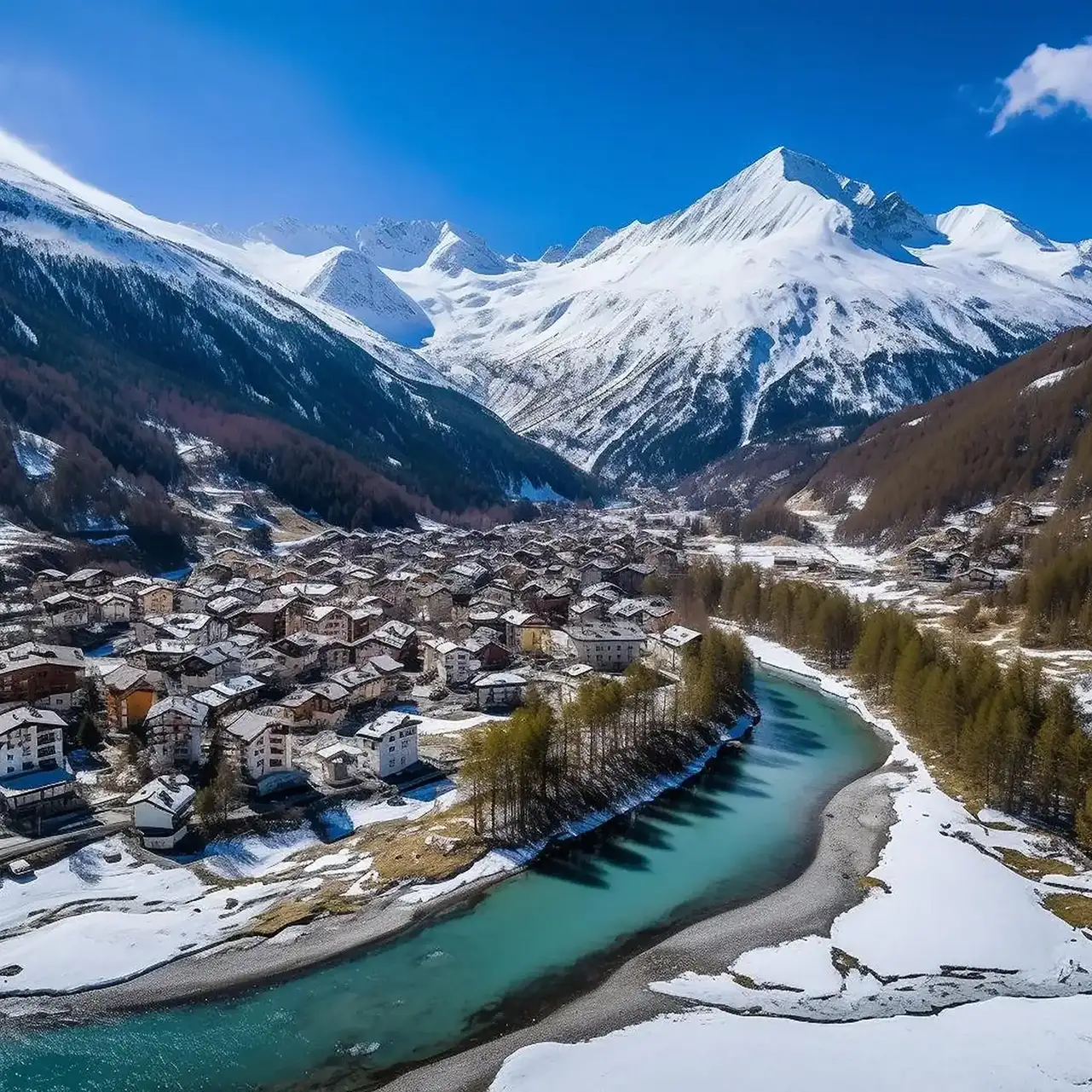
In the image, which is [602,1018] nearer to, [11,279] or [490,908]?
[490,908]

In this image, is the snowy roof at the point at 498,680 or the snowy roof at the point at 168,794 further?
the snowy roof at the point at 498,680

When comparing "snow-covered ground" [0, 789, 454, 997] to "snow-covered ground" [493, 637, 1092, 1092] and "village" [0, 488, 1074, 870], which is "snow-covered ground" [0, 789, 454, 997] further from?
"snow-covered ground" [493, 637, 1092, 1092]

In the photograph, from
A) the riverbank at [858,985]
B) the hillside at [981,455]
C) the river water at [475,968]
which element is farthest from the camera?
the hillside at [981,455]

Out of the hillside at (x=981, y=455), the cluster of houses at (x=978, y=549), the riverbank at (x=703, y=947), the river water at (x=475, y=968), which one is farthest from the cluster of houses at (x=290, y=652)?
the hillside at (x=981, y=455)

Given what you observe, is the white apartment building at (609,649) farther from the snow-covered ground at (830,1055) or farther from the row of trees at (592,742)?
the snow-covered ground at (830,1055)

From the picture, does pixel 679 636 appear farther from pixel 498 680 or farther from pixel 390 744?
pixel 390 744

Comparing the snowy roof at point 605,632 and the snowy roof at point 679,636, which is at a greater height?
the snowy roof at point 679,636

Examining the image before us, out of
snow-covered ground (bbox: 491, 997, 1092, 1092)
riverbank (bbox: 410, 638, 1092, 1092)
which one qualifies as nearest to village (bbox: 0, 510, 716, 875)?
riverbank (bbox: 410, 638, 1092, 1092)
